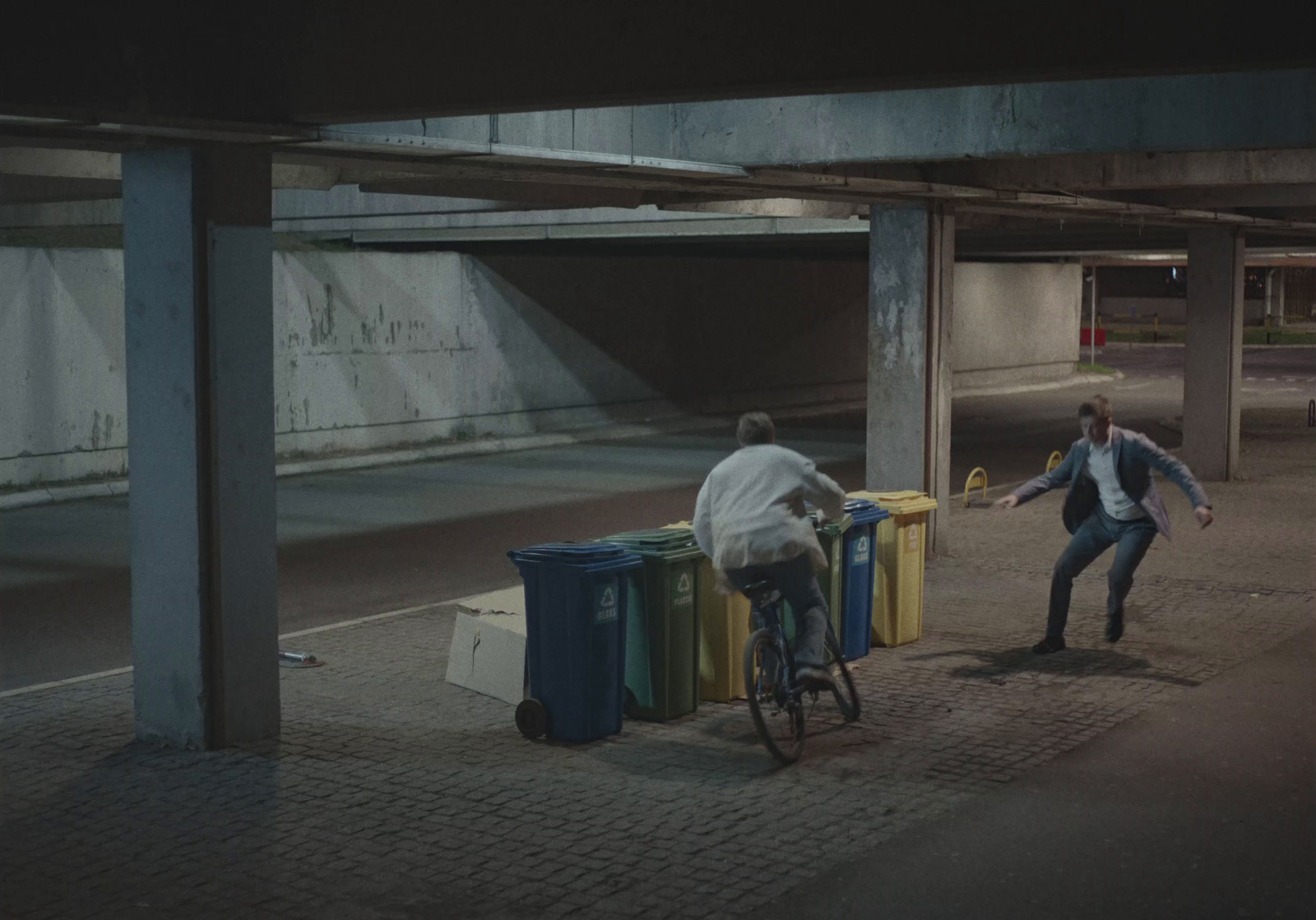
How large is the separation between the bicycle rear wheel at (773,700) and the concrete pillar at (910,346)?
6.46m

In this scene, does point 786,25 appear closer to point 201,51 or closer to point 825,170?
point 201,51

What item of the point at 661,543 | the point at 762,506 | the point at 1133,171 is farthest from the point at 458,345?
the point at 762,506

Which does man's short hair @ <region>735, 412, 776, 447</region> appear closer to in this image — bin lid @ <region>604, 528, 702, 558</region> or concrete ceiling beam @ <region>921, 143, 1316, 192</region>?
bin lid @ <region>604, 528, 702, 558</region>

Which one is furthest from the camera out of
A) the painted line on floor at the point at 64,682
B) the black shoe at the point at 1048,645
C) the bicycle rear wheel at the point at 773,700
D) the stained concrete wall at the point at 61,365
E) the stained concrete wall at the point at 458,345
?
the stained concrete wall at the point at 458,345

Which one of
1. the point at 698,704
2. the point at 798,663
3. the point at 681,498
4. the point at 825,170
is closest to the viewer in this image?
the point at 798,663

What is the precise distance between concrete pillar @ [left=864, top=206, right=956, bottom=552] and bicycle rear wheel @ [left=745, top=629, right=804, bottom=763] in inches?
254

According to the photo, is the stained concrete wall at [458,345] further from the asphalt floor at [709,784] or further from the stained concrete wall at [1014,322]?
the asphalt floor at [709,784]

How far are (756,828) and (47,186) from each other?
1043cm

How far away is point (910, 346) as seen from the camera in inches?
555

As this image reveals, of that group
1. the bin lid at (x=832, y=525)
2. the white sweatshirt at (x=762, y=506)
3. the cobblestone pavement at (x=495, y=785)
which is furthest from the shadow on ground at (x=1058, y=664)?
the white sweatshirt at (x=762, y=506)

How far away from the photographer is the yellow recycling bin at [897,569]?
10641 mm

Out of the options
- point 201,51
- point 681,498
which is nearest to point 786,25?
point 201,51

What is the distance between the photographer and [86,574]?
1350 centimetres

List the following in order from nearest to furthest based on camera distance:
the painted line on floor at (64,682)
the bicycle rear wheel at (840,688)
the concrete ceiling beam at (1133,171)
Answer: the bicycle rear wheel at (840,688), the painted line on floor at (64,682), the concrete ceiling beam at (1133,171)
